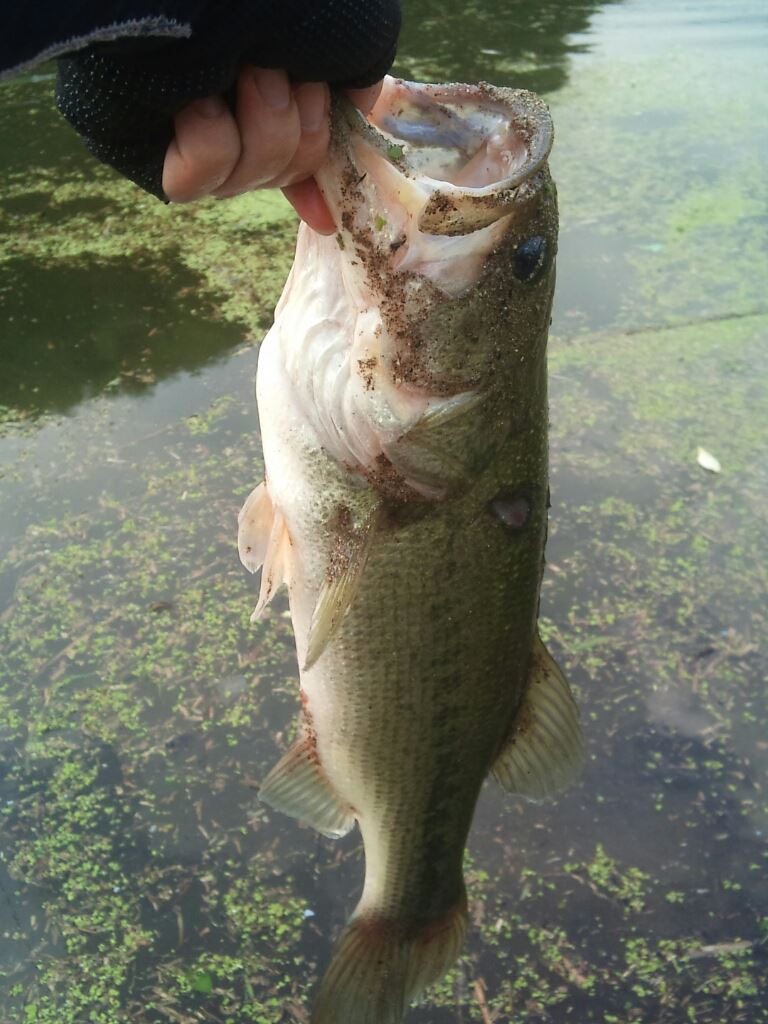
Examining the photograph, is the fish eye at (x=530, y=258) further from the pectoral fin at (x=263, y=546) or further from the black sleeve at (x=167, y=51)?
the pectoral fin at (x=263, y=546)

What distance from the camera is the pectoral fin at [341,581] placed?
4.79 ft

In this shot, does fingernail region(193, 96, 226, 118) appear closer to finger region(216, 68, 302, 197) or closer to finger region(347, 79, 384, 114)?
finger region(216, 68, 302, 197)

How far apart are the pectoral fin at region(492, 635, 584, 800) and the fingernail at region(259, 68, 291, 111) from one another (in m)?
1.01

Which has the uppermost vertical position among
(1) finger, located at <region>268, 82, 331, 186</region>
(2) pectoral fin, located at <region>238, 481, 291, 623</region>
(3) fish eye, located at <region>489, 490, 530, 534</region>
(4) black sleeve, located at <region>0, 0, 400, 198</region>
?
(4) black sleeve, located at <region>0, 0, 400, 198</region>

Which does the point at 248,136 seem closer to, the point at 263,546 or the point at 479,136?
the point at 479,136

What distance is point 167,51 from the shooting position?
92 cm

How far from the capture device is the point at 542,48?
6.50 m

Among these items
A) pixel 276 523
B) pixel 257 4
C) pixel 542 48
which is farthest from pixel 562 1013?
pixel 542 48

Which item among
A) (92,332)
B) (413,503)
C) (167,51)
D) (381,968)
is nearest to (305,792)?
(381,968)

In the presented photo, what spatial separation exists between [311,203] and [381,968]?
1322 millimetres

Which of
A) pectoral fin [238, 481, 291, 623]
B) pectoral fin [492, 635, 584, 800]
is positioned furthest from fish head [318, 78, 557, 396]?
pectoral fin [492, 635, 584, 800]

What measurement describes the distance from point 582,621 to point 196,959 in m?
1.28

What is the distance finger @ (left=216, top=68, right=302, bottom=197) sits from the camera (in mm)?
1002

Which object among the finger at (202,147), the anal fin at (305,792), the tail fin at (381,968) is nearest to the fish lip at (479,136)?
the finger at (202,147)
